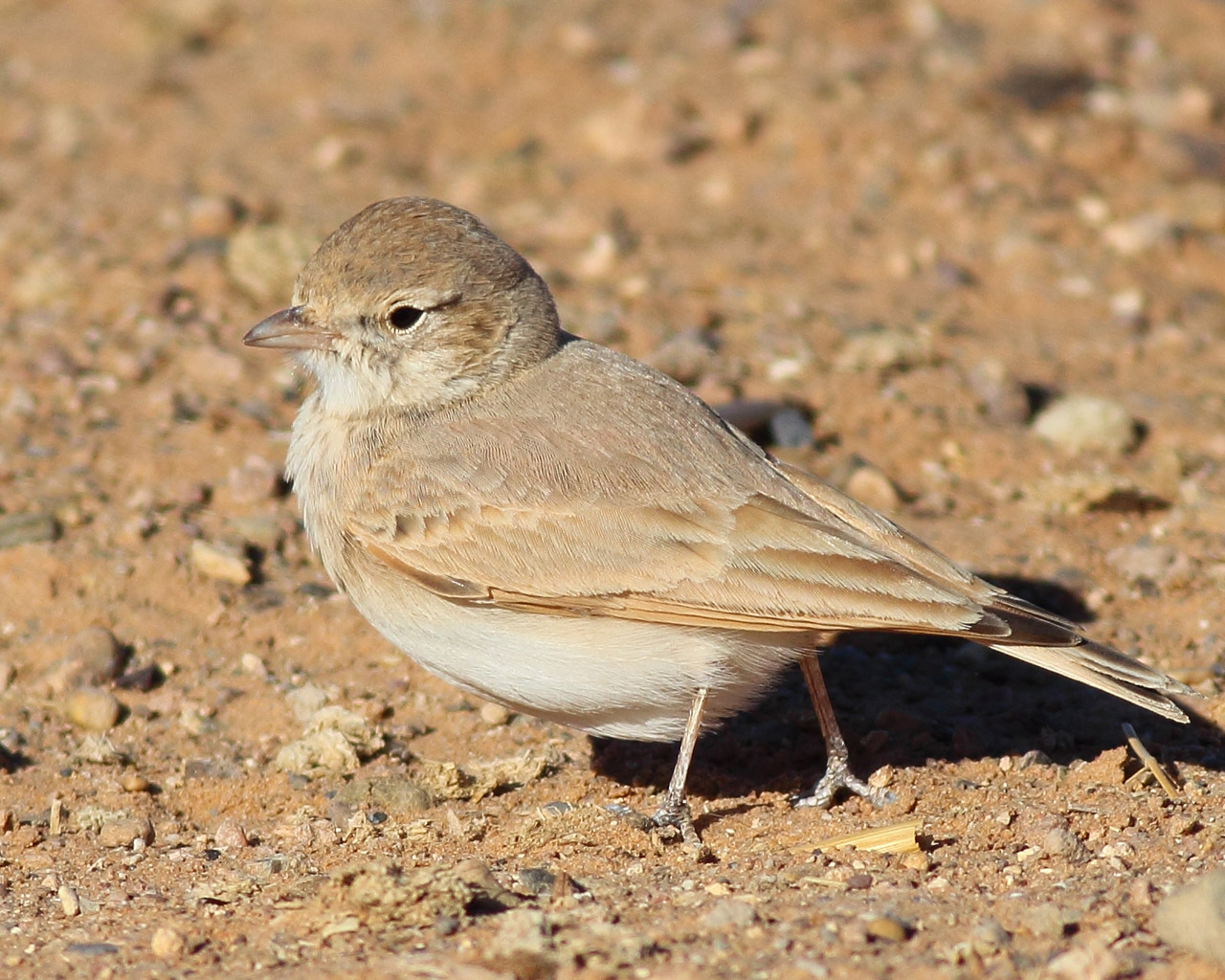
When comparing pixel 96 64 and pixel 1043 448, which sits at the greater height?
pixel 96 64

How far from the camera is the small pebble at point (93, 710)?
6.23 metres

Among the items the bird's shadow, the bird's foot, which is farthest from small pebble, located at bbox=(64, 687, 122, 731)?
the bird's foot

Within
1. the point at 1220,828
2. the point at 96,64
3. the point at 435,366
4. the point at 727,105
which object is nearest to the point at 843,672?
the point at 1220,828

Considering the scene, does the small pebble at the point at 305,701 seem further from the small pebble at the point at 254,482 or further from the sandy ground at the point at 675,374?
the small pebble at the point at 254,482

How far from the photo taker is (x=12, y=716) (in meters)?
6.25

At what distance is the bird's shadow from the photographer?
6.05 m

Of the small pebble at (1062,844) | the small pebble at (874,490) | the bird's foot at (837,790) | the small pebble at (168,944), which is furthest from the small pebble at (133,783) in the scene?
the small pebble at (874,490)

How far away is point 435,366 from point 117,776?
6.61 feet

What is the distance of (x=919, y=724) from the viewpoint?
6324 mm

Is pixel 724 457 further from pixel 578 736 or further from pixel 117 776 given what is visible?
pixel 117 776

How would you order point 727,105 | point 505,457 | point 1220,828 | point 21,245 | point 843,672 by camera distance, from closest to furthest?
A: point 1220,828, point 505,457, point 843,672, point 21,245, point 727,105

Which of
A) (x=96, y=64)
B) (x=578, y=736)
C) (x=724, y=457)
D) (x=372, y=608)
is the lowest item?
(x=578, y=736)

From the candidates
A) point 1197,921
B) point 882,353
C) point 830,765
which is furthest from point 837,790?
point 882,353

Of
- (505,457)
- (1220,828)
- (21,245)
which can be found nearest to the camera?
(1220,828)
